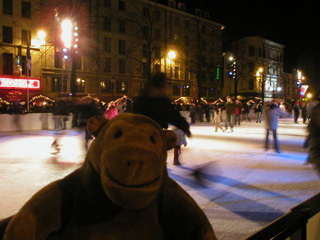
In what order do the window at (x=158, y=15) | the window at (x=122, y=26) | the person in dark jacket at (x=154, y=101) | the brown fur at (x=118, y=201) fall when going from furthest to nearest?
the window at (x=158, y=15) → the window at (x=122, y=26) → the person in dark jacket at (x=154, y=101) → the brown fur at (x=118, y=201)

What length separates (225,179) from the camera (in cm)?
588

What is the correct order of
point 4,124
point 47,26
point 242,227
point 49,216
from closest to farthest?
point 49,216 < point 242,227 < point 4,124 < point 47,26

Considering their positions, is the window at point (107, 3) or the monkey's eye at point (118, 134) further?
the window at point (107, 3)

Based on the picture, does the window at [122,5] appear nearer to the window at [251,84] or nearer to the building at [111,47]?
the building at [111,47]

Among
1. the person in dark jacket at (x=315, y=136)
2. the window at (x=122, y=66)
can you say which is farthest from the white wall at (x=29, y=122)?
the window at (x=122, y=66)

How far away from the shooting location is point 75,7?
17766mm

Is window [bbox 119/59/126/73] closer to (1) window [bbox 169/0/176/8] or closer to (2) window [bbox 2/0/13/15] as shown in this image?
(1) window [bbox 169/0/176/8]

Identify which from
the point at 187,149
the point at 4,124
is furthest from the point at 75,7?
the point at 187,149

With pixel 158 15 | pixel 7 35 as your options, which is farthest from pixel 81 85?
pixel 158 15

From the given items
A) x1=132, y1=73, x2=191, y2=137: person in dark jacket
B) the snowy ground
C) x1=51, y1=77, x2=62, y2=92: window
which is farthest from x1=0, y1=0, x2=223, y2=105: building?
x1=132, y1=73, x2=191, y2=137: person in dark jacket

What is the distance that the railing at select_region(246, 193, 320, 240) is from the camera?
4.22 ft

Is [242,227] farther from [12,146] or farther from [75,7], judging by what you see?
[75,7]

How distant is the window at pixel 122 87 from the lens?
128 feet

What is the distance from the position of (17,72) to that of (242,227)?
3067 centimetres
